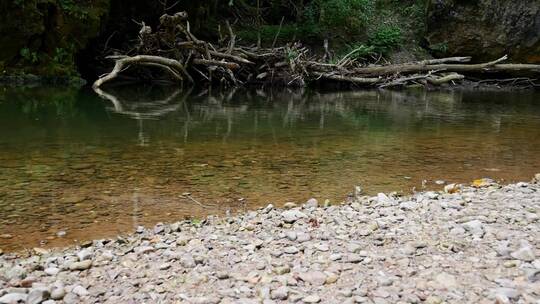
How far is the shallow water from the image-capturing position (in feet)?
15.0

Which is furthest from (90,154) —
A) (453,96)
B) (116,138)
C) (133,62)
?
(453,96)

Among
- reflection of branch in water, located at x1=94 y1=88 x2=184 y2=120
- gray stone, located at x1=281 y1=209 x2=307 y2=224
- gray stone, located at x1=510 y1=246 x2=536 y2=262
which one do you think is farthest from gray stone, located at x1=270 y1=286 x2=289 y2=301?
reflection of branch in water, located at x1=94 y1=88 x2=184 y2=120

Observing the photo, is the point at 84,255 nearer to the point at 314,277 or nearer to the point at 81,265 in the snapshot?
the point at 81,265

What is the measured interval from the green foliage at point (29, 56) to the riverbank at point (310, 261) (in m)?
13.0

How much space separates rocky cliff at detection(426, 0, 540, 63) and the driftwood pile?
5.77ft

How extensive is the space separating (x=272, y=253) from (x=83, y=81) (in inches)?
581

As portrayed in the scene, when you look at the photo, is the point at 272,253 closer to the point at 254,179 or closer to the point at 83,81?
the point at 254,179

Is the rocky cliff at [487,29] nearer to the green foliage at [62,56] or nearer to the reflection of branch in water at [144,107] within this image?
the reflection of branch in water at [144,107]

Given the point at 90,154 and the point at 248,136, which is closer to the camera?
the point at 90,154

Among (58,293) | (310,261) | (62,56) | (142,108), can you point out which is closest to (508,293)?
(310,261)

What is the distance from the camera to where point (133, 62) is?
48.0 ft

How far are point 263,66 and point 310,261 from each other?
→ 15.0 meters

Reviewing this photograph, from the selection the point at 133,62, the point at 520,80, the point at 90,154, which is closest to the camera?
the point at 90,154

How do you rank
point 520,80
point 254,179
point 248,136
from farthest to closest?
point 520,80 → point 248,136 → point 254,179
